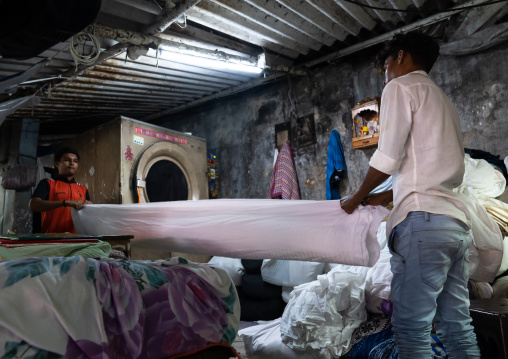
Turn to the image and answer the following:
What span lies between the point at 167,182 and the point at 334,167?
7.55 feet

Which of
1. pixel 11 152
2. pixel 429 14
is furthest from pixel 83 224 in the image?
pixel 429 14

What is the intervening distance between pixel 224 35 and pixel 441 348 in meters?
3.59

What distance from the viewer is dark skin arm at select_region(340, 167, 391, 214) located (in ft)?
5.27

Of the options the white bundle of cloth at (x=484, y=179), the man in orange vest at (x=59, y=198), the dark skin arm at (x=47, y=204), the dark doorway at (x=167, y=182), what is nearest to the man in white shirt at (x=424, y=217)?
the white bundle of cloth at (x=484, y=179)

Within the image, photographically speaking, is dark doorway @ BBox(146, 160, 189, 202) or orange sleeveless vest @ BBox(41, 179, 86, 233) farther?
dark doorway @ BBox(146, 160, 189, 202)

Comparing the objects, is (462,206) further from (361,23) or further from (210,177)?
(210,177)

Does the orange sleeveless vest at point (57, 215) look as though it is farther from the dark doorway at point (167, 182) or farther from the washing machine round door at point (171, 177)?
the dark doorway at point (167, 182)

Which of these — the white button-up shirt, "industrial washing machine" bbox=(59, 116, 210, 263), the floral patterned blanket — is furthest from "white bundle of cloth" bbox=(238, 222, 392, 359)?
"industrial washing machine" bbox=(59, 116, 210, 263)

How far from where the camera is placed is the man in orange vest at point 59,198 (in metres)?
3.05

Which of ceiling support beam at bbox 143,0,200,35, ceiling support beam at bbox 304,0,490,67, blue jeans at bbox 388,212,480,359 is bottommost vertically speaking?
blue jeans at bbox 388,212,480,359

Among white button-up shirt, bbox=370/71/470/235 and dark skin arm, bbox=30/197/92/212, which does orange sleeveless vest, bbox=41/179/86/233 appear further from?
white button-up shirt, bbox=370/71/470/235

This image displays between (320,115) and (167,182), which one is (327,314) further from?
(167,182)

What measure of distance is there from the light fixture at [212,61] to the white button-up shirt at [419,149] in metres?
2.73

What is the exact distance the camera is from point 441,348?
2023 mm
